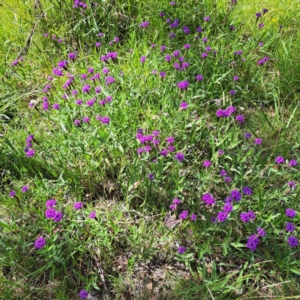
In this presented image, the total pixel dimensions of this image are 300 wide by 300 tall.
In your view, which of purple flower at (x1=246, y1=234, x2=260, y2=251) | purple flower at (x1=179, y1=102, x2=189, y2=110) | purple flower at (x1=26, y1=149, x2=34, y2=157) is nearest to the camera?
purple flower at (x1=246, y1=234, x2=260, y2=251)

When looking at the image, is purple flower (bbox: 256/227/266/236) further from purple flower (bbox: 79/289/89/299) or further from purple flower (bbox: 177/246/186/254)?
purple flower (bbox: 79/289/89/299)

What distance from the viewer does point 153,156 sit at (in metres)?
2.24

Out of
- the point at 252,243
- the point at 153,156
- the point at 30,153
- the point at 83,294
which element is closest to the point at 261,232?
the point at 252,243

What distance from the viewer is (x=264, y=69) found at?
8.95ft

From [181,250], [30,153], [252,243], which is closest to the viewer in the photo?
[252,243]

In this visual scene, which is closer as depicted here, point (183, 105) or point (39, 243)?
point (39, 243)

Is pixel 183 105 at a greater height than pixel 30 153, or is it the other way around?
pixel 183 105

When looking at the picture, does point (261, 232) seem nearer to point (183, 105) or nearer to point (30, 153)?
point (183, 105)

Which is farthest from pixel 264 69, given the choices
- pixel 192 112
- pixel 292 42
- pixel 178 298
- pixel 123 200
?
pixel 178 298

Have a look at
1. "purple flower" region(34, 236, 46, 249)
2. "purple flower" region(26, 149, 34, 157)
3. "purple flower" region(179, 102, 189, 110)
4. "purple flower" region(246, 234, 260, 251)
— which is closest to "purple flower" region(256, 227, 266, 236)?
"purple flower" region(246, 234, 260, 251)

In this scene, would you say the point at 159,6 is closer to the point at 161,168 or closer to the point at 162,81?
the point at 162,81

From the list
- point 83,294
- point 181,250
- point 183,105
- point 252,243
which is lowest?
point 83,294

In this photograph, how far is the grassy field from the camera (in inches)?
70.8

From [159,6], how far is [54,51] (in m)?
1.15
